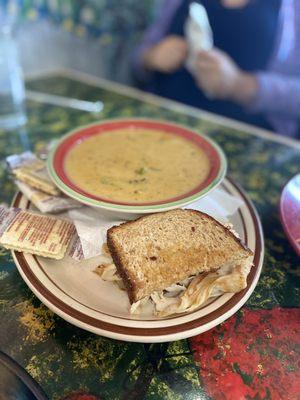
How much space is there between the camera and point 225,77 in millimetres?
1892

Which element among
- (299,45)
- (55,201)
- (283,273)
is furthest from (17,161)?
(299,45)

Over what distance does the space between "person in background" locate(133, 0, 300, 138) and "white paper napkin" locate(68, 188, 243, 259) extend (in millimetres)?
1021

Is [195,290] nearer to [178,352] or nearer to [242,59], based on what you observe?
[178,352]

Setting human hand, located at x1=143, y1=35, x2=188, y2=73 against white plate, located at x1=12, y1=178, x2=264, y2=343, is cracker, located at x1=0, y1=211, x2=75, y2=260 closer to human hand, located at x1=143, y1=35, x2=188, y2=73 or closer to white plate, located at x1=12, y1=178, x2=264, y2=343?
white plate, located at x1=12, y1=178, x2=264, y2=343

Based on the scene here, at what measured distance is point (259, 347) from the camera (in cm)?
74

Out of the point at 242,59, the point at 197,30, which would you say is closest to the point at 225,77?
the point at 242,59

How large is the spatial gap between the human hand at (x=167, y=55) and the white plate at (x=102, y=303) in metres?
1.43

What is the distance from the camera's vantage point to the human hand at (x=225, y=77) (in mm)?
1877

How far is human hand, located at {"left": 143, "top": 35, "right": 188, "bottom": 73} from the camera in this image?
6.63 feet

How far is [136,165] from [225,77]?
1042 millimetres

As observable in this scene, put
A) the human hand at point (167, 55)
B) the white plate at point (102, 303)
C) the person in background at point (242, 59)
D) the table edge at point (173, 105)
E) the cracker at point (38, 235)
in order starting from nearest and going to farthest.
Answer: the white plate at point (102, 303), the cracker at point (38, 235), the table edge at point (173, 105), the person in background at point (242, 59), the human hand at point (167, 55)

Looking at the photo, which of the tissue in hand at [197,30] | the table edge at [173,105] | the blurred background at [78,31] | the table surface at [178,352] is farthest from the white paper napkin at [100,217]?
the blurred background at [78,31]

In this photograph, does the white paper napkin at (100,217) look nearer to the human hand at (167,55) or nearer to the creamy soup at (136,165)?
the creamy soup at (136,165)

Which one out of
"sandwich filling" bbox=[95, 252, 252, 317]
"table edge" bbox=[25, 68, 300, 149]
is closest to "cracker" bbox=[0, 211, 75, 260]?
"sandwich filling" bbox=[95, 252, 252, 317]
